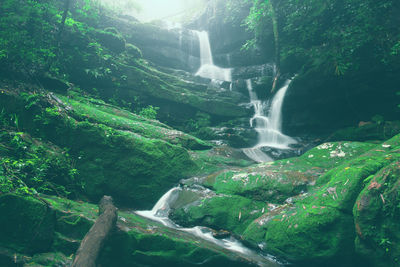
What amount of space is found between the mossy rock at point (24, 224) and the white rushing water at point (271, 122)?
949cm

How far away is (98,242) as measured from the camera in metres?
3.25

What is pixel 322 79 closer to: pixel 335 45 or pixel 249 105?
pixel 335 45

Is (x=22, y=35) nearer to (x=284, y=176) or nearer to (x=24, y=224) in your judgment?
(x=24, y=224)

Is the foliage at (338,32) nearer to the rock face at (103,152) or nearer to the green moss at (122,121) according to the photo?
the green moss at (122,121)

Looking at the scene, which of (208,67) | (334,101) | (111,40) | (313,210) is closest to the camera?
(313,210)

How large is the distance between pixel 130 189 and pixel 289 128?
1037 centimetres

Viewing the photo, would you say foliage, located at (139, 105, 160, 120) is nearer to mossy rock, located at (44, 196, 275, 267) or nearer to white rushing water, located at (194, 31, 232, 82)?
mossy rock, located at (44, 196, 275, 267)

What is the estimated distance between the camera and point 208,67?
65.5 ft

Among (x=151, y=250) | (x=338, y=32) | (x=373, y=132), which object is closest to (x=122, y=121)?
(x=151, y=250)

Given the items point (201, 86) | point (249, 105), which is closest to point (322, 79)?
point (249, 105)

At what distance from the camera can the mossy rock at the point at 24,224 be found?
3148mm

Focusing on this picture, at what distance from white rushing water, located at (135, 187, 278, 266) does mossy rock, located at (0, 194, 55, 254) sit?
2.54m

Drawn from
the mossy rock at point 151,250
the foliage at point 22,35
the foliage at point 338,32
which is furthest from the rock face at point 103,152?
the foliage at point 338,32

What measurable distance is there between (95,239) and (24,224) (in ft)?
3.49
